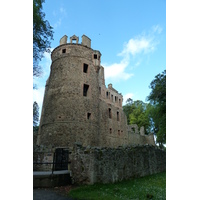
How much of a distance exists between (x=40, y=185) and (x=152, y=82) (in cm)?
1298

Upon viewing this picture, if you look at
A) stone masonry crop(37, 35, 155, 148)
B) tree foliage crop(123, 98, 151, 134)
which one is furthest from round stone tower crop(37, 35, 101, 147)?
tree foliage crop(123, 98, 151, 134)

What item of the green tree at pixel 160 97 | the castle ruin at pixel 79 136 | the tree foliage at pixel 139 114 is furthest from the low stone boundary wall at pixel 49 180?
the tree foliage at pixel 139 114

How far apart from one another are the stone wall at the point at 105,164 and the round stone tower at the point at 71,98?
19.9 ft

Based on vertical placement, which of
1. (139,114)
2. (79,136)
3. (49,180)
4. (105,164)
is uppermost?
(139,114)

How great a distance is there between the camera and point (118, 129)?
25.6 metres

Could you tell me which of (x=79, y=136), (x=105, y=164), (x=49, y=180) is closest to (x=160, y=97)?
(x=79, y=136)

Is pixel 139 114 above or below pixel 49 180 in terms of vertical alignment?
above

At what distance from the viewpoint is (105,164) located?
772cm

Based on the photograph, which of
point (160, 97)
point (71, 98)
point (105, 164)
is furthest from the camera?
point (71, 98)

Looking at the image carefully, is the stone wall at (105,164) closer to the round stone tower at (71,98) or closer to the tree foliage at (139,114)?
the round stone tower at (71,98)

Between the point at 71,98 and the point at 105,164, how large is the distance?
8903 millimetres

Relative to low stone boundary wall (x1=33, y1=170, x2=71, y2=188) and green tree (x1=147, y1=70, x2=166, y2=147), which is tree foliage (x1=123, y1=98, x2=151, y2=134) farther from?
low stone boundary wall (x1=33, y1=170, x2=71, y2=188)

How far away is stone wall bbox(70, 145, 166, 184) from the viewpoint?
7336mm

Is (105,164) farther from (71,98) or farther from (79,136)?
(71,98)
